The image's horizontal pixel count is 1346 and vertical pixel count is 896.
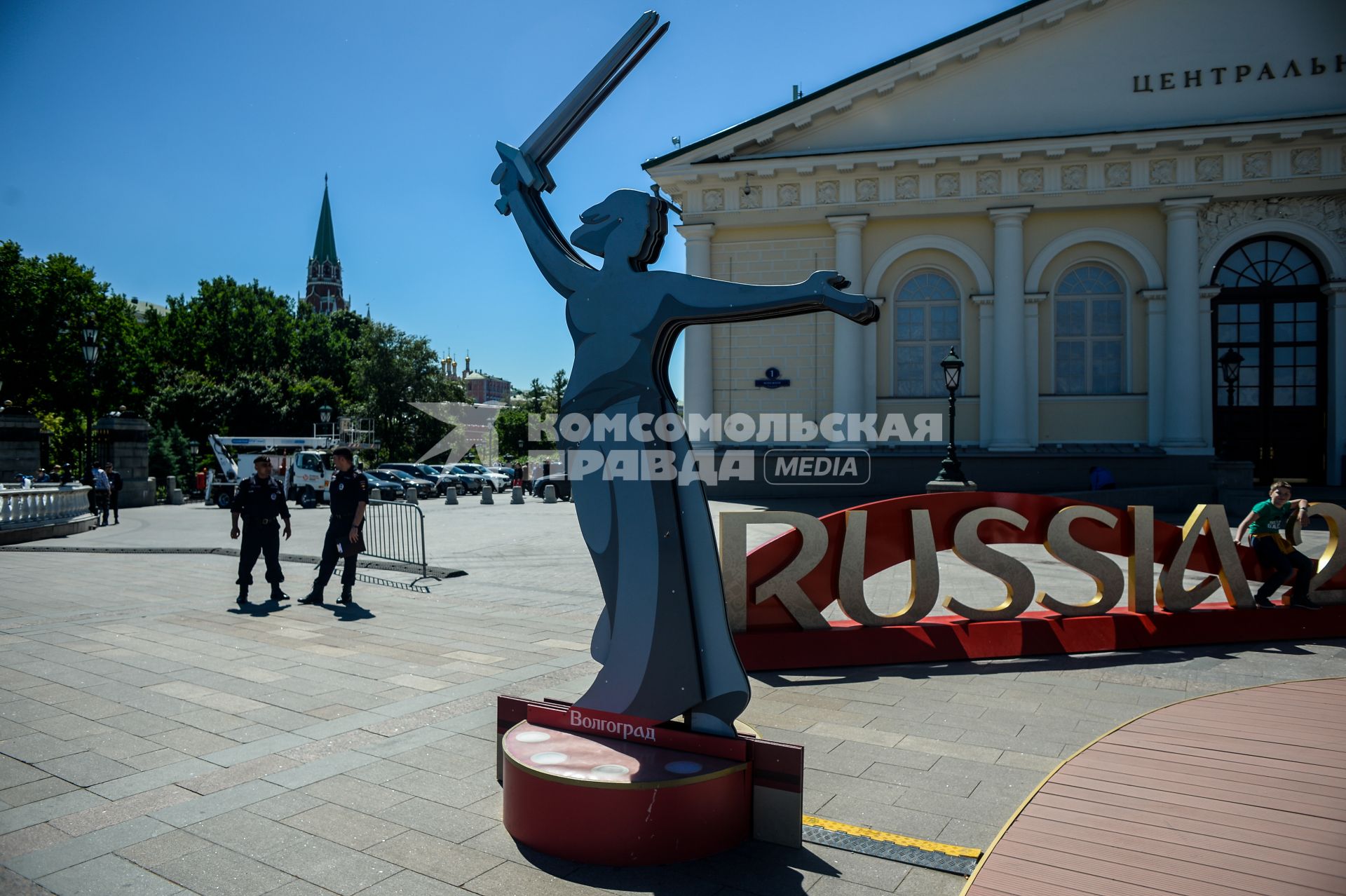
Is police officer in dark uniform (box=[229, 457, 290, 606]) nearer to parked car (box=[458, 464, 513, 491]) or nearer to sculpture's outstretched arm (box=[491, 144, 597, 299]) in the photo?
sculpture's outstretched arm (box=[491, 144, 597, 299])

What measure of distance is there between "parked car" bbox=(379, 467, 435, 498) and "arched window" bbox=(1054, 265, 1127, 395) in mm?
27211

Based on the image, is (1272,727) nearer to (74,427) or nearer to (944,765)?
(944,765)

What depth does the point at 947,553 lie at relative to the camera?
1546 cm

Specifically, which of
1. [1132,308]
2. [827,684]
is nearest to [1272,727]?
[827,684]

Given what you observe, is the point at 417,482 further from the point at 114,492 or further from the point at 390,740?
the point at 390,740

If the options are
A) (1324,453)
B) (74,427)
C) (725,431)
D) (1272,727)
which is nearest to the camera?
(1272,727)

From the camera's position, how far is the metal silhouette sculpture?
451cm

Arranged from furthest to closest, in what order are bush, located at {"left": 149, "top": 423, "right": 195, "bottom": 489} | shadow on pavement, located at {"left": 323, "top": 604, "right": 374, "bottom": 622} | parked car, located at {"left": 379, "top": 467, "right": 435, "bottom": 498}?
1. bush, located at {"left": 149, "top": 423, "right": 195, "bottom": 489}
2. parked car, located at {"left": 379, "top": 467, "right": 435, "bottom": 498}
3. shadow on pavement, located at {"left": 323, "top": 604, "right": 374, "bottom": 622}

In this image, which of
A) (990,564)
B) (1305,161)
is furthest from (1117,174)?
(990,564)

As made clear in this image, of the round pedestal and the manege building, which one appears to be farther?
the manege building

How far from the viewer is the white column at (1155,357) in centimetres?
2292

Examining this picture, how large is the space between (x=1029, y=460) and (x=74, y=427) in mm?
48523

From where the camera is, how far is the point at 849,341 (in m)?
23.8

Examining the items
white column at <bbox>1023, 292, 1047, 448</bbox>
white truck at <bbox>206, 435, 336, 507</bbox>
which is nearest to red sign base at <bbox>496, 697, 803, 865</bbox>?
white column at <bbox>1023, 292, 1047, 448</bbox>
